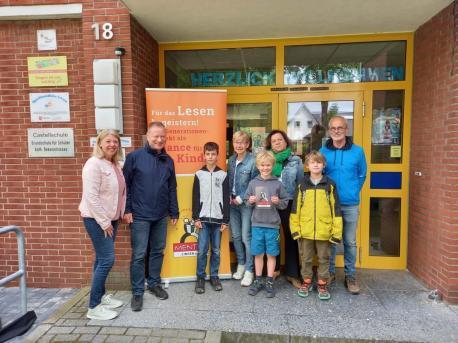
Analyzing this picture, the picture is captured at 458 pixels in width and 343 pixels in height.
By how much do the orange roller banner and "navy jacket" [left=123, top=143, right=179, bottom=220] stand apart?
445mm

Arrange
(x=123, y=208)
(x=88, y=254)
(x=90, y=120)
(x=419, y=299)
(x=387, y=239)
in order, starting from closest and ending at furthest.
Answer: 1. (x=123, y=208)
2. (x=419, y=299)
3. (x=90, y=120)
4. (x=88, y=254)
5. (x=387, y=239)

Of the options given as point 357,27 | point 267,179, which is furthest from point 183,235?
point 357,27

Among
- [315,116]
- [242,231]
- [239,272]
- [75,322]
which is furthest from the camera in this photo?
[315,116]

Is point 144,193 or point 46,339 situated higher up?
point 144,193

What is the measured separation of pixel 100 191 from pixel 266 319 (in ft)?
6.45

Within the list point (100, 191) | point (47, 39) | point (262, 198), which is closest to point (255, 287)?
point (262, 198)

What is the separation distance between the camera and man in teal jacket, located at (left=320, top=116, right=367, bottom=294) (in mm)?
3562

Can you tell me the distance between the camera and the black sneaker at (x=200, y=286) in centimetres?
371

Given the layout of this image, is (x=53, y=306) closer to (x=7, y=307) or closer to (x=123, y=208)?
(x=7, y=307)

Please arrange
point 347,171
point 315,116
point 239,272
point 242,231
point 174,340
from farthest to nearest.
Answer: point 315,116 < point 239,272 < point 242,231 < point 347,171 < point 174,340

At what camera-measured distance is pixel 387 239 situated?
4387 mm

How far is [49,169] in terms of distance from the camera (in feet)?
13.2

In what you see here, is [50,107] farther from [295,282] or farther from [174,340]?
[295,282]

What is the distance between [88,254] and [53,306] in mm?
660
